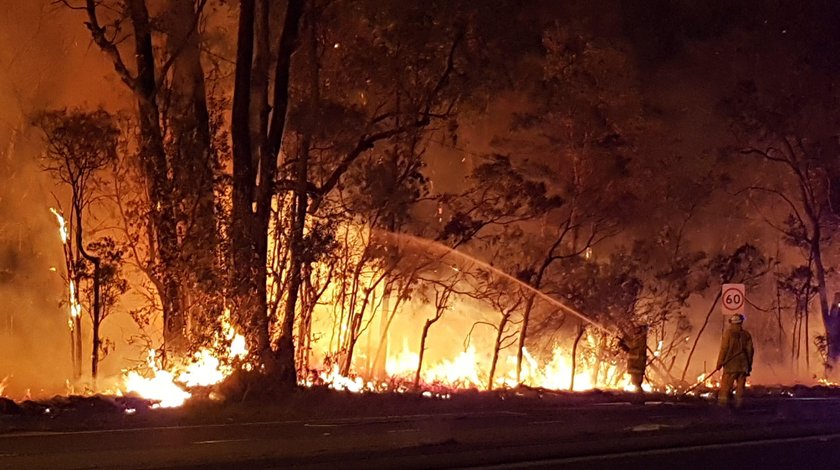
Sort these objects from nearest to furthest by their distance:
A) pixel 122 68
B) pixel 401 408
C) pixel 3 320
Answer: pixel 401 408, pixel 122 68, pixel 3 320

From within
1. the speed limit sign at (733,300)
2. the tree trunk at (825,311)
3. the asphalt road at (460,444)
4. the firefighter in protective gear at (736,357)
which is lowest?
the asphalt road at (460,444)

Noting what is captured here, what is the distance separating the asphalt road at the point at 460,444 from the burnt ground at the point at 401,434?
0.07 ft

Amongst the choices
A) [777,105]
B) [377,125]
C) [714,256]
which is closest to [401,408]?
[377,125]

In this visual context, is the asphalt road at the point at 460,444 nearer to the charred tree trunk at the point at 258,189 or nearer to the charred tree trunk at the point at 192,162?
the charred tree trunk at the point at 258,189

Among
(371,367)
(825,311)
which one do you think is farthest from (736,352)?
(825,311)

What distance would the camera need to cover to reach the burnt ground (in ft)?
33.2

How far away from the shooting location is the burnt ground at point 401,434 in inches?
398

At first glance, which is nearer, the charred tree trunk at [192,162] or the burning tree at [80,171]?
the charred tree trunk at [192,162]

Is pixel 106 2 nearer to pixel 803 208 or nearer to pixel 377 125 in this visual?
pixel 377 125

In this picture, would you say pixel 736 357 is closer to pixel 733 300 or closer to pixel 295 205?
pixel 733 300

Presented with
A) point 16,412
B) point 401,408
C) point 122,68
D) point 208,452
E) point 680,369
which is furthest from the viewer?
point 680,369

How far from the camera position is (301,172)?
734 inches

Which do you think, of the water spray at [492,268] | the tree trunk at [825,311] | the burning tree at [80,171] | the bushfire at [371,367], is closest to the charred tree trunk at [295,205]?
the bushfire at [371,367]

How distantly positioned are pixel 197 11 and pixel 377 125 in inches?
183
